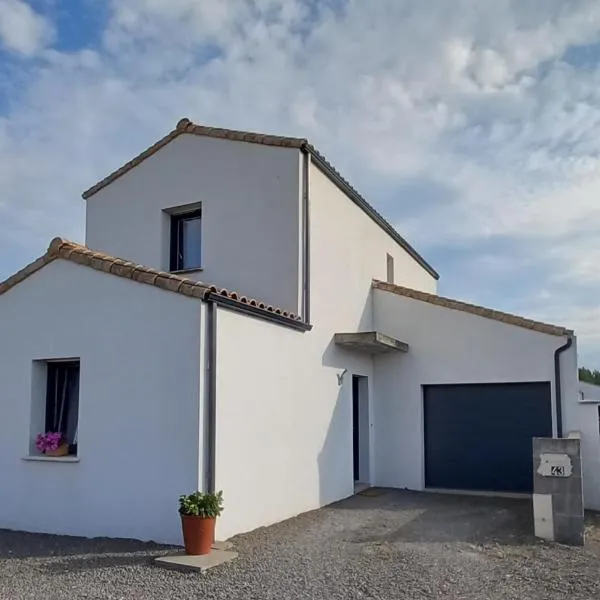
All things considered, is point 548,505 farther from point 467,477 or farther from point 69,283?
point 69,283

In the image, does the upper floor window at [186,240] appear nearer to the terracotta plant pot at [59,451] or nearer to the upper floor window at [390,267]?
the terracotta plant pot at [59,451]

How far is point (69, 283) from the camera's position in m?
9.80

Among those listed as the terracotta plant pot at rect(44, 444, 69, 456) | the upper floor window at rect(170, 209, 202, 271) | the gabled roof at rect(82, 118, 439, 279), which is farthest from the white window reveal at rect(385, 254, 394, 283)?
the terracotta plant pot at rect(44, 444, 69, 456)

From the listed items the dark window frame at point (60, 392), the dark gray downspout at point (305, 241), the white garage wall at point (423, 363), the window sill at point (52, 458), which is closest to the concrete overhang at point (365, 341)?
the white garage wall at point (423, 363)

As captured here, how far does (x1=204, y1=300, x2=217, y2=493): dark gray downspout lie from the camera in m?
8.53

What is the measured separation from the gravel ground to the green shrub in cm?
67

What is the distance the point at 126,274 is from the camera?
9.30m

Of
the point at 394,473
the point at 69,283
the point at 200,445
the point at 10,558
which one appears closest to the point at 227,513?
the point at 200,445

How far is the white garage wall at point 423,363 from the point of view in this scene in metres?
13.6

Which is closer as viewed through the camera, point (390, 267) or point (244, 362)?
point (244, 362)

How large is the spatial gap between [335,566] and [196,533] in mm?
1781

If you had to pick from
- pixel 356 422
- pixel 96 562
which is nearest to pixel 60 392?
pixel 96 562

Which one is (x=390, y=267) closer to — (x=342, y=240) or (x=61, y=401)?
(x=342, y=240)

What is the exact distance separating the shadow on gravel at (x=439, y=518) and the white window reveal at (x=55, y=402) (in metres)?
4.81
